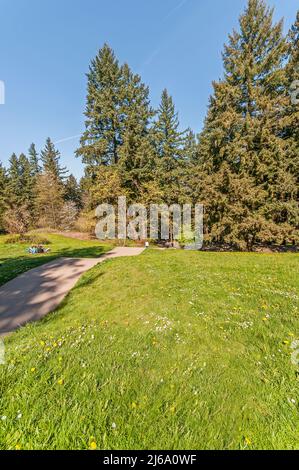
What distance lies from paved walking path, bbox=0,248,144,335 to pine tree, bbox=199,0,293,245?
13.0 meters

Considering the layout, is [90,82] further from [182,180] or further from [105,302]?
[105,302]

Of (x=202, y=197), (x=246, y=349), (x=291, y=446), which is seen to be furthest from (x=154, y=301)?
(x=202, y=197)

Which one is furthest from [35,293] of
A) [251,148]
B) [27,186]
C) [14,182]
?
[14,182]

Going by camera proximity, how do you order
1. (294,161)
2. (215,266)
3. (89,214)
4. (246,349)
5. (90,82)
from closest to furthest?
(246,349)
(215,266)
(294,161)
(89,214)
(90,82)

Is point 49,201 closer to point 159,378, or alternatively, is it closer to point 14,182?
point 14,182

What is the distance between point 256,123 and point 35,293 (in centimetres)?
1980

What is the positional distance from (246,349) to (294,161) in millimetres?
19110

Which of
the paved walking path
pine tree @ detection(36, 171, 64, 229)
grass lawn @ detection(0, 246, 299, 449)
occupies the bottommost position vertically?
the paved walking path

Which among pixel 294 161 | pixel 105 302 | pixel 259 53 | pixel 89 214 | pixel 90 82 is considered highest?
pixel 90 82

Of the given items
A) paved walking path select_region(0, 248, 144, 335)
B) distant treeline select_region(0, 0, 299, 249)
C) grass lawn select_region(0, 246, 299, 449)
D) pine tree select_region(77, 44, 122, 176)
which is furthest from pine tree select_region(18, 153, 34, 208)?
grass lawn select_region(0, 246, 299, 449)

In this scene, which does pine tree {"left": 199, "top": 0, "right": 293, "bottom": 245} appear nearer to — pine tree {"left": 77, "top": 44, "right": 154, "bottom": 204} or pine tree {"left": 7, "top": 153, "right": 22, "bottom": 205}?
pine tree {"left": 77, "top": 44, "right": 154, "bottom": 204}

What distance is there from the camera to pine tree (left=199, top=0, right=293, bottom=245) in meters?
16.5

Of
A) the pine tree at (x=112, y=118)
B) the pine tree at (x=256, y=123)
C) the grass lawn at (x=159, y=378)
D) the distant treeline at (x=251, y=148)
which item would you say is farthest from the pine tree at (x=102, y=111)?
the grass lawn at (x=159, y=378)
